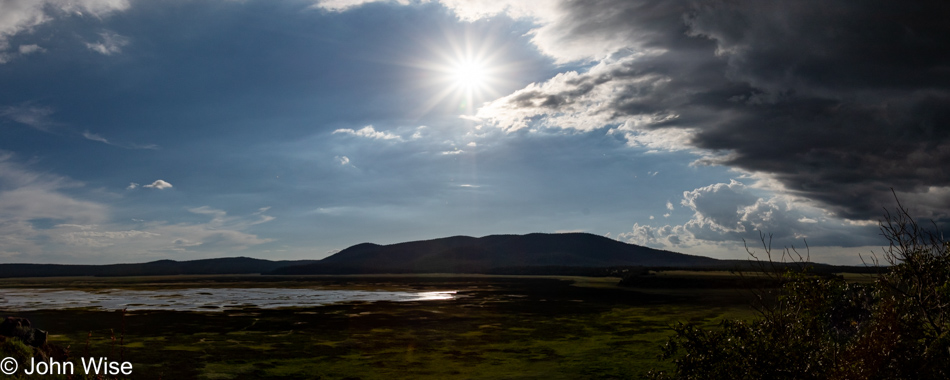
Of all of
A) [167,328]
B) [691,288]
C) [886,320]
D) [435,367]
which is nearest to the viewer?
[886,320]

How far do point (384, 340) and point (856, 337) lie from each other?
3302 cm

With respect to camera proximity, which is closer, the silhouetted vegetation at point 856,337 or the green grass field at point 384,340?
the silhouetted vegetation at point 856,337

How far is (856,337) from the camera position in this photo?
14172 millimetres

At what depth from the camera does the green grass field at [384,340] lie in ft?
102

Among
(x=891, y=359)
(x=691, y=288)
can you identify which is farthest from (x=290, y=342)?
(x=691, y=288)

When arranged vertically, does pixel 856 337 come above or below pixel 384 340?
above

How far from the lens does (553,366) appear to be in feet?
106

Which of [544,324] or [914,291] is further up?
[914,291]

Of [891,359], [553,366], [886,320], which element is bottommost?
[553,366]

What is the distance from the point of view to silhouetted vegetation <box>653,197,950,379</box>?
11898 mm

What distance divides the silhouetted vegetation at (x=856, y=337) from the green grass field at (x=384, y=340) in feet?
50.1

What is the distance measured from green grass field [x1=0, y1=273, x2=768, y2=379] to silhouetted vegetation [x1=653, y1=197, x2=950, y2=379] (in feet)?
50.1

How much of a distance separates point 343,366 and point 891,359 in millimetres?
26825

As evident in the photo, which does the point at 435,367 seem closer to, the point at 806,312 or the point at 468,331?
the point at 468,331
